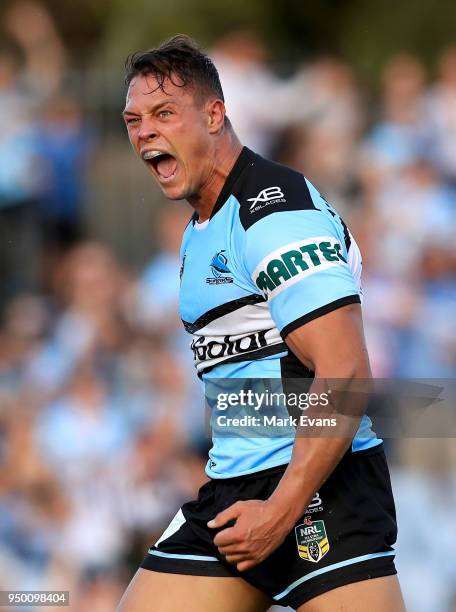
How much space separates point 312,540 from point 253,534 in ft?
1.26

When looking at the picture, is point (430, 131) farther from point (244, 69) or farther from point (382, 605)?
point (382, 605)

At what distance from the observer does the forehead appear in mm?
3680

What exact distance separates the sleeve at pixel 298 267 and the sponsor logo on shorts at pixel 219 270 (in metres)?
0.14

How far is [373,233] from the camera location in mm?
7625

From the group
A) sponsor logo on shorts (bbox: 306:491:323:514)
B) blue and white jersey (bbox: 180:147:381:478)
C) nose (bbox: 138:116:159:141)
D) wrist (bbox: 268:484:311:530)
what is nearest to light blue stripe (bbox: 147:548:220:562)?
blue and white jersey (bbox: 180:147:381:478)

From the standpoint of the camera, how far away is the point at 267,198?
3445 millimetres

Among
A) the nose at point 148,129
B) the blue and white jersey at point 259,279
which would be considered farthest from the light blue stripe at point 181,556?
the nose at point 148,129

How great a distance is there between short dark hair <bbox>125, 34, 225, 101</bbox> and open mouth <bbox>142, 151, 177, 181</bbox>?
0.22m

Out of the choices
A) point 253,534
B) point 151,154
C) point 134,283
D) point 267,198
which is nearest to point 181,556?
point 253,534

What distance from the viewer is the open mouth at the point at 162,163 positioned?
3723 millimetres

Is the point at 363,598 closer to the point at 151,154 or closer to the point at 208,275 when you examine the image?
the point at 208,275

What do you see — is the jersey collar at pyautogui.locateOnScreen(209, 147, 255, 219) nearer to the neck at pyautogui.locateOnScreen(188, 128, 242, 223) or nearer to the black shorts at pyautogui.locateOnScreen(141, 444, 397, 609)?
the neck at pyautogui.locateOnScreen(188, 128, 242, 223)

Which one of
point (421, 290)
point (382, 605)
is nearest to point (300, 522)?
point (382, 605)

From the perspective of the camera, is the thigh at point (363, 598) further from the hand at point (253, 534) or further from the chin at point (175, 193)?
the chin at point (175, 193)
